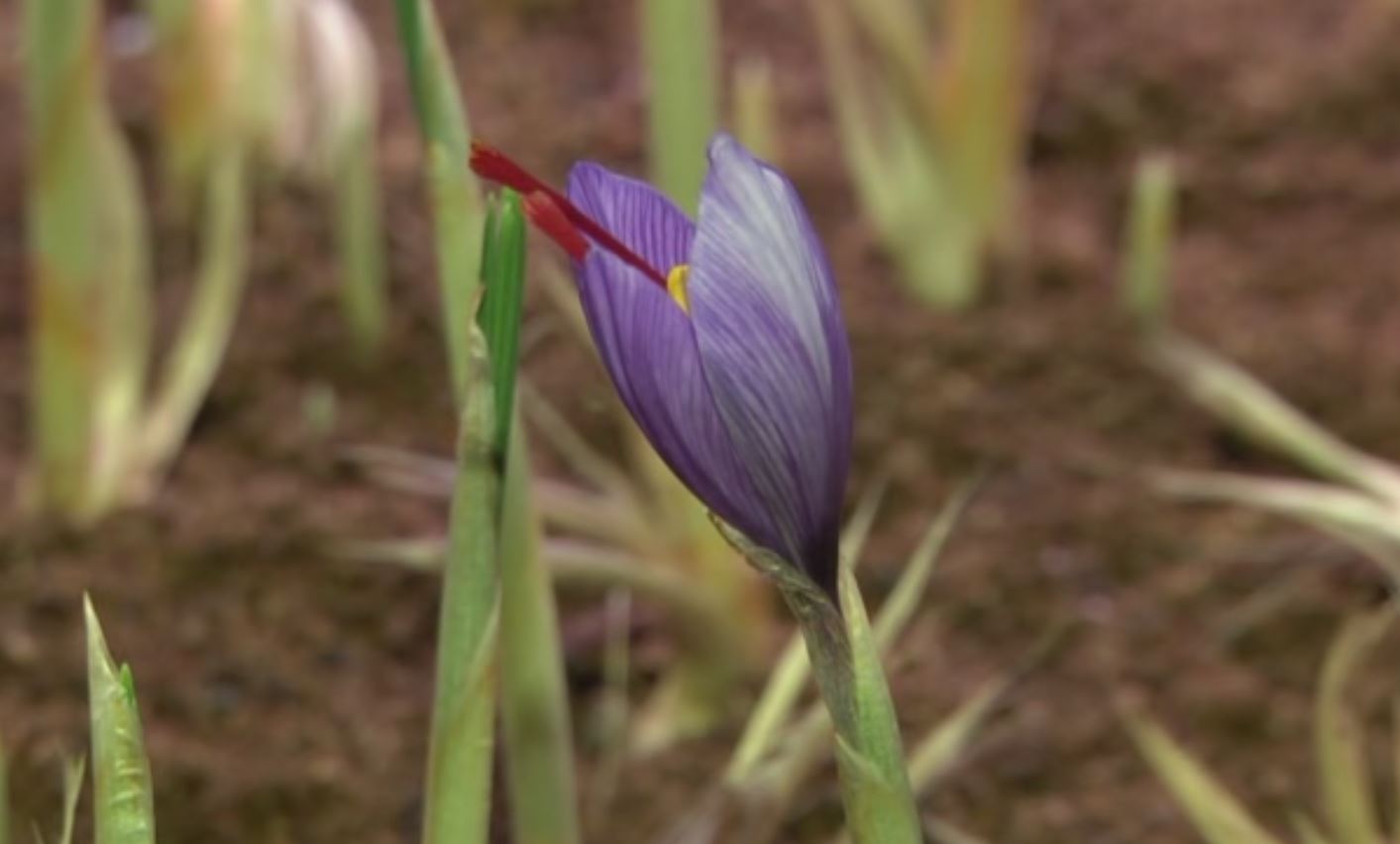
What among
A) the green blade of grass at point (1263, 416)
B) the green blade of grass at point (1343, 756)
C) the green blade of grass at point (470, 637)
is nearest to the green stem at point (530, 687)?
the green blade of grass at point (470, 637)

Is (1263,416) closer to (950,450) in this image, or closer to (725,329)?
(950,450)

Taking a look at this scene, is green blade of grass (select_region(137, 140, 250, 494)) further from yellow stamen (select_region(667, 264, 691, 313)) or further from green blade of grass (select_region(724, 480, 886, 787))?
yellow stamen (select_region(667, 264, 691, 313))

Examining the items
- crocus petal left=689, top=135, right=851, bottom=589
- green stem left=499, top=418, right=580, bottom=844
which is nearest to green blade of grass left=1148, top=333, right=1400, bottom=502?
green stem left=499, top=418, right=580, bottom=844

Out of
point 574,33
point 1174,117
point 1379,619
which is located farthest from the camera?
point 574,33

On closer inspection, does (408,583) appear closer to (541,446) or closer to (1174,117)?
(541,446)

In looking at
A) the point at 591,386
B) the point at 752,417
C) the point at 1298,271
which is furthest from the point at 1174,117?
the point at 752,417

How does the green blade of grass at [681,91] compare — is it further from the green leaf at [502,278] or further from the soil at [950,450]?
the green leaf at [502,278]
